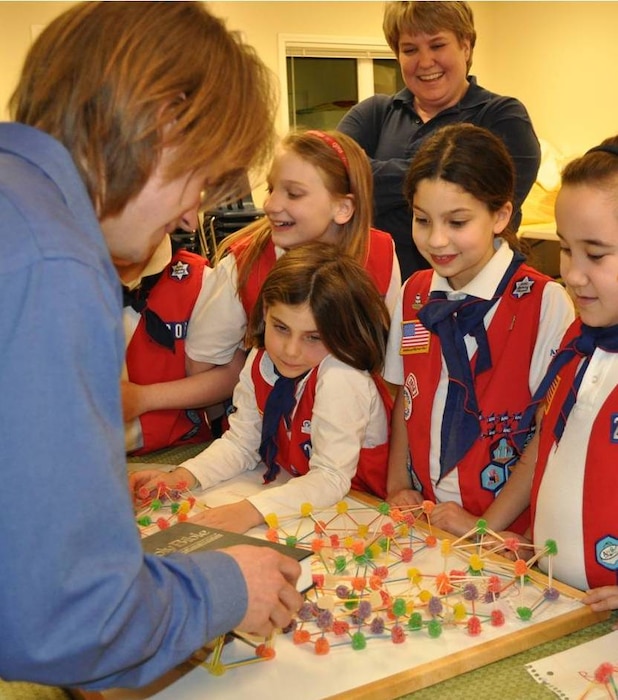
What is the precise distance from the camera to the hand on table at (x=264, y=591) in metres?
0.96

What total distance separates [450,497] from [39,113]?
3.92ft

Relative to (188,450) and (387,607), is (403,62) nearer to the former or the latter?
(188,450)

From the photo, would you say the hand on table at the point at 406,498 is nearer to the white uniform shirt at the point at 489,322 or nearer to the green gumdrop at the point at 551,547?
the white uniform shirt at the point at 489,322

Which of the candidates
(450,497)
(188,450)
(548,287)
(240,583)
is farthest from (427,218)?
(240,583)

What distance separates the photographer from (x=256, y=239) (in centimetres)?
218

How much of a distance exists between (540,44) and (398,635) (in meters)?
6.63

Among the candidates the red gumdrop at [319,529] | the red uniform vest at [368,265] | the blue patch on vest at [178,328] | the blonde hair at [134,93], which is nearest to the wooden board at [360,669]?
the red gumdrop at [319,529]

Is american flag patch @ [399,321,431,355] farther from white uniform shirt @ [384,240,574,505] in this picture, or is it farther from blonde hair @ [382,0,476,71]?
blonde hair @ [382,0,476,71]

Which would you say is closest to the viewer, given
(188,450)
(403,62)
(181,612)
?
(181,612)

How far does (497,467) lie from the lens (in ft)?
5.56

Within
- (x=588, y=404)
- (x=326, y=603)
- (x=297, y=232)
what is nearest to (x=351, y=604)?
(x=326, y=603)

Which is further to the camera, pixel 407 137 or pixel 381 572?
pixel 407 137

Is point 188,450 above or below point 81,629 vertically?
below

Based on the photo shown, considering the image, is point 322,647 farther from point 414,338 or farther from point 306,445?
point 414,338
